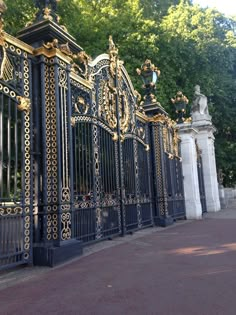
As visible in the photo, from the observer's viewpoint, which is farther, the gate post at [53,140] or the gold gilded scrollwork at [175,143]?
the gold gilded scrollwork at [175,143]

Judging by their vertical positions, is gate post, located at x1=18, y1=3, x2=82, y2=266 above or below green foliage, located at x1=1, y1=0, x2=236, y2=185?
below

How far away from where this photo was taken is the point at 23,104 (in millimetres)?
5047

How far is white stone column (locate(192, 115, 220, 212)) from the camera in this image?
53.7 feet

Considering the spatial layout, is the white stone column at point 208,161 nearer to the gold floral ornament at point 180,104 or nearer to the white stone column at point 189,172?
the white stone column at point 189,172

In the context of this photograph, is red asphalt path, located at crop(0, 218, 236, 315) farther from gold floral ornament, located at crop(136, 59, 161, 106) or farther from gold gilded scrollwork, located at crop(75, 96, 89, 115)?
gold floral ornament, located at crop(136, 59, 161, 106)

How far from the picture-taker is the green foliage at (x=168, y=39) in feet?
48.6

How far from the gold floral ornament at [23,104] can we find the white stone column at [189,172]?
9250 millimetres

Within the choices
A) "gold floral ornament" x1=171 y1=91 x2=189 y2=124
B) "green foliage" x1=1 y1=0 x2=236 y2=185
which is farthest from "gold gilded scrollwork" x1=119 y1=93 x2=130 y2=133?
"green foliage" x1=1 y1=0 x2=236 y2=185

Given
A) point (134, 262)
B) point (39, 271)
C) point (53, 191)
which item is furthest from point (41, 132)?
point (134, 262)

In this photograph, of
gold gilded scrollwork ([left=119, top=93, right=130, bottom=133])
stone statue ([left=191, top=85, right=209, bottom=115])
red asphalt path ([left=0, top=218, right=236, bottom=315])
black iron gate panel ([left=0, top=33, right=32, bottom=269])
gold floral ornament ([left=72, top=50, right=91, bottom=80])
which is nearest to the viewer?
red asphalt path ([left=0, top=218, right=236, bottom=315])

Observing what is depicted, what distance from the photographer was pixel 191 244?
21.5 ft

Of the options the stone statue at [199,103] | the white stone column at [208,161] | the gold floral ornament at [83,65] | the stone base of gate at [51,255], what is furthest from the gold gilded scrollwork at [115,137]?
the stone statue at [199,103]

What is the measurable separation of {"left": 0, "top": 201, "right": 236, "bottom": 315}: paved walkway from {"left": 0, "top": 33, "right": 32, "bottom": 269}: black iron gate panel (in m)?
0.34

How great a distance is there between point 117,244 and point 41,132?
9.14 ft
